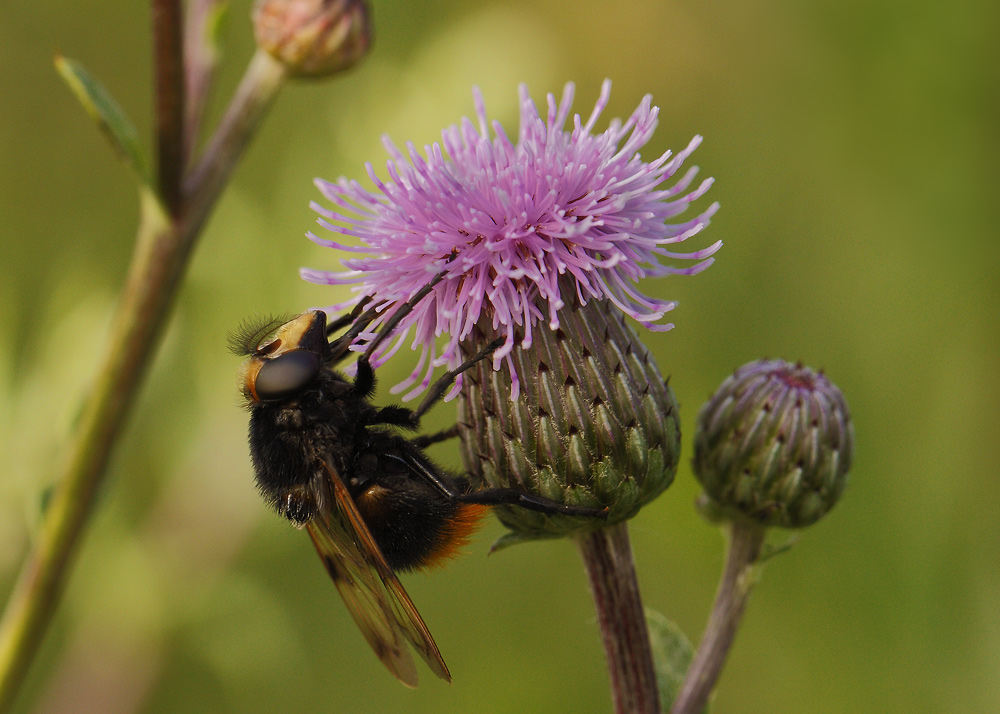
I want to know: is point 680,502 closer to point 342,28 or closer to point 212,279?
point 212,279

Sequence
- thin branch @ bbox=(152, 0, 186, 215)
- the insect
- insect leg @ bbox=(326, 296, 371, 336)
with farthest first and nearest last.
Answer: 1. insect leg @ bbox=(326, 296, 371, 336)
2. the insect
3. thin branch @ bbox=(152, 0, 186, 215)

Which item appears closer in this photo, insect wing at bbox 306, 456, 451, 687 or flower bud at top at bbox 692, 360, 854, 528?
insect wing at bbox 306, 456, 451, 687

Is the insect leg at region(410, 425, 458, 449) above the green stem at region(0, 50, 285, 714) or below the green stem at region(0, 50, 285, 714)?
below

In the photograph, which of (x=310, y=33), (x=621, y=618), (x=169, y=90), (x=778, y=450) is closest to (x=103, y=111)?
(x=169, y=90)

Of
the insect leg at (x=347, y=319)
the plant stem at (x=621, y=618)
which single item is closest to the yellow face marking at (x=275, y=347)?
the insect leg at (x=347, y=319)

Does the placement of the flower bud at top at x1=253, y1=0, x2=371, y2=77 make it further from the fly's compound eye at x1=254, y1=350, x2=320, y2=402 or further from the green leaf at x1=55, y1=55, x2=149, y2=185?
the fly's compound eye at x1=254, y1=350, x2=320, y2=402

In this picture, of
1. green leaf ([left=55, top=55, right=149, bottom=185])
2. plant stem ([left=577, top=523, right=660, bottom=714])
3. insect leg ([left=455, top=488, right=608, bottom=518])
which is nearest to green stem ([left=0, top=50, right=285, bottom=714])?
green leaf ([left=55, top=55, right=149, bottom=185])
